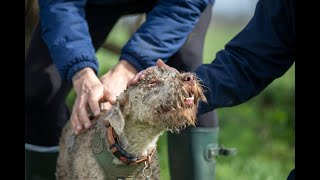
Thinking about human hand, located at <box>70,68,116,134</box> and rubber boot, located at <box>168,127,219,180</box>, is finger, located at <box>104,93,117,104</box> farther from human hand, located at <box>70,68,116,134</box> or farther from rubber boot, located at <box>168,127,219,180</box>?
rubber boot, located at <box>168,127,219,180</box>

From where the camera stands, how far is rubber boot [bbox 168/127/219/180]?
139 inches

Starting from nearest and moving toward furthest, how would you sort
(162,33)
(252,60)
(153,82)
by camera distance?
(153,82) → (252,60) → (162,33)

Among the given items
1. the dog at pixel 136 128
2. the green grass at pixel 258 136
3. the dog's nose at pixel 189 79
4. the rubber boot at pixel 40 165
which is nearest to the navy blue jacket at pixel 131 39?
the dog at pixel 136 128

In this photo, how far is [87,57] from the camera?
10.2 feet

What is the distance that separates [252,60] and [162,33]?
1.80 ft

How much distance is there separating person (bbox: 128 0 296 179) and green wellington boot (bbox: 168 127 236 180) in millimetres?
656

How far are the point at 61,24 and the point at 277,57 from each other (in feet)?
3.46

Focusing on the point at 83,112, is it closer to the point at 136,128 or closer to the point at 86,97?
the point at 86,97

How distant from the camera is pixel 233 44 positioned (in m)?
2.90

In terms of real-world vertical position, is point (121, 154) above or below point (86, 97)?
below

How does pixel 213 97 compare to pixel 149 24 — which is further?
pixel 149 24

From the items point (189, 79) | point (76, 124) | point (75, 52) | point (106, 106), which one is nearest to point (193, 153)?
point (106, 106)

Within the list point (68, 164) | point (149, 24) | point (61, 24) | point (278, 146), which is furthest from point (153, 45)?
point (278, 146)
